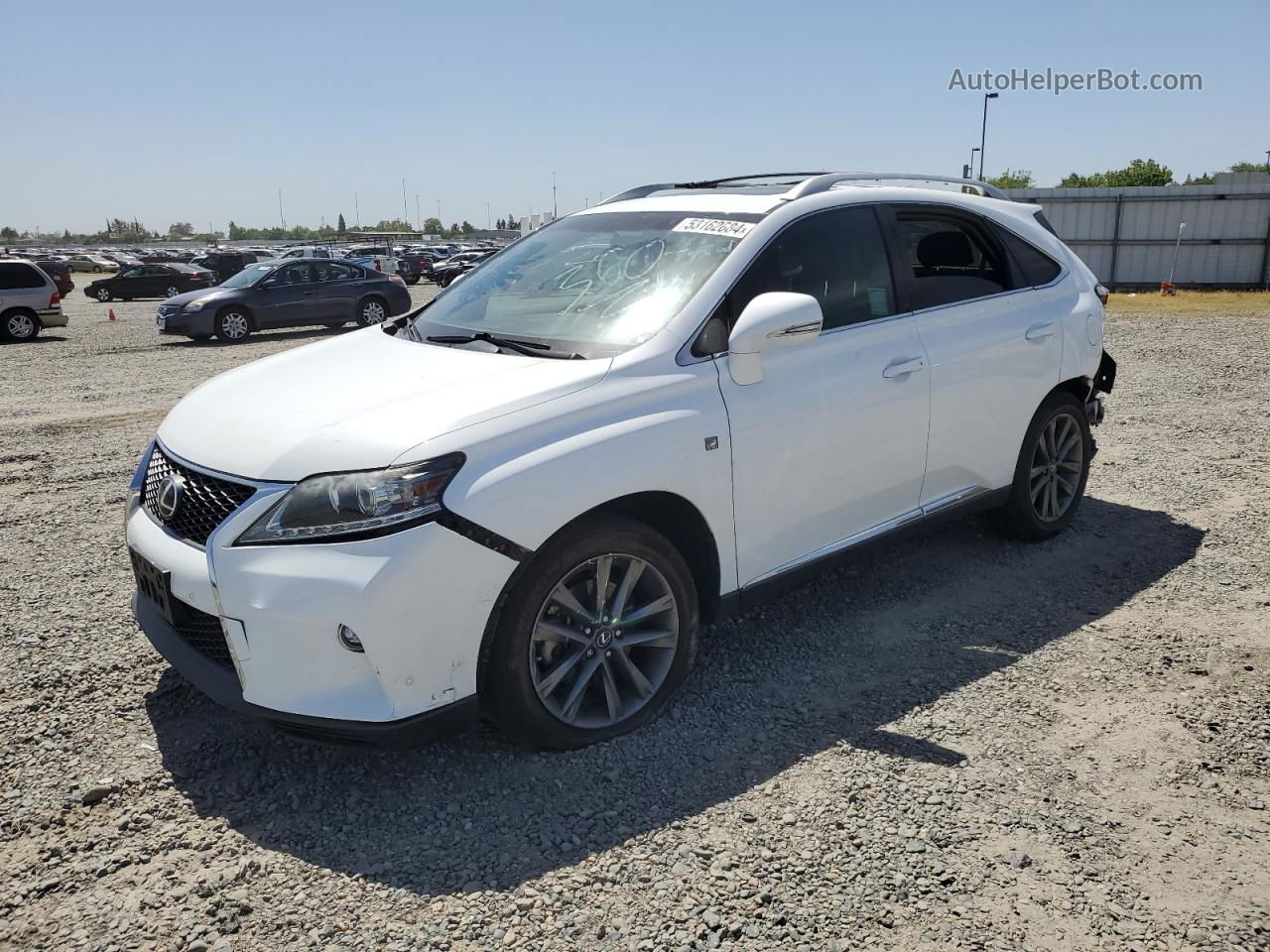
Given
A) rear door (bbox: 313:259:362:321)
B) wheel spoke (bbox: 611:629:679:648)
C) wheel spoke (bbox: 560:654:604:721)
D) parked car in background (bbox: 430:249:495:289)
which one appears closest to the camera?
wheel spoke (bbox: 560:654:604:721)

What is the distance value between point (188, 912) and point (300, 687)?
654 mm

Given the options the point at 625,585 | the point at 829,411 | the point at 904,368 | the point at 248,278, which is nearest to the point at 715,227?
the point at 829,411

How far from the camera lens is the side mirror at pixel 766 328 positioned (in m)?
3.46

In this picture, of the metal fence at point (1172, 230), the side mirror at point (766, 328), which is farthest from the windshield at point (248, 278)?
the metal fence at point (1172, 230)

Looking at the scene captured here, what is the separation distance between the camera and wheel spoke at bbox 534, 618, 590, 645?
3170 millimetres

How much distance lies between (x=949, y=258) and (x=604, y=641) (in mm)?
2663

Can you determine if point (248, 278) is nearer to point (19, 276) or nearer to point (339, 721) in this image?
point (19, 276)

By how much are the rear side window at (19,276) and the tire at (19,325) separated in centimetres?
50

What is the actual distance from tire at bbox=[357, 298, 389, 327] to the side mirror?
56.5 ft

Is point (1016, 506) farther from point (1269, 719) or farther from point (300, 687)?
point (300, 687)

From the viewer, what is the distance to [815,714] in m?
3.65

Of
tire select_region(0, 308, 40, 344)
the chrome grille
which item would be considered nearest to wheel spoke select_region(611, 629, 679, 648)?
the chrome grille

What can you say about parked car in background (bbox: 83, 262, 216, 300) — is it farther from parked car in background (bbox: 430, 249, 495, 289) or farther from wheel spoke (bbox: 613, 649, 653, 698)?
wheel spoke (bbox: 613, 649, 653, 698)

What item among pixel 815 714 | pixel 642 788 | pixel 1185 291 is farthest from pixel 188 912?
pixel 1185 291
